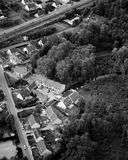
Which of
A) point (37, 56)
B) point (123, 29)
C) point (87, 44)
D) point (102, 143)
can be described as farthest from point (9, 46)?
point (102, 143)

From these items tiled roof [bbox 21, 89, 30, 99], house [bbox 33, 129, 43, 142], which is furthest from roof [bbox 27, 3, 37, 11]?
house [bbox 33, 129, 43, 142]

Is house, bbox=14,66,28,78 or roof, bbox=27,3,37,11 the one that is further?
roof, bbox=27,3,37,11

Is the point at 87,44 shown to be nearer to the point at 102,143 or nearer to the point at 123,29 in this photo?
the point at 123,29

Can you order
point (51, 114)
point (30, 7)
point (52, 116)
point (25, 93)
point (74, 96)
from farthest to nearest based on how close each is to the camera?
point (30, 7) < point (25, 93) < point (74, 96) < point (51, 114) < point (52, 116)

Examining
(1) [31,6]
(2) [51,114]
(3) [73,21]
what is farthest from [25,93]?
(1) [31,6]

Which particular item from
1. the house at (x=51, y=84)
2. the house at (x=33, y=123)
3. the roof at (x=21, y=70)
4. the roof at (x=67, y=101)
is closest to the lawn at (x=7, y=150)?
the house at (x=33, y=123)

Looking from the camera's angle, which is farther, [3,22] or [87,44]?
[3,22]

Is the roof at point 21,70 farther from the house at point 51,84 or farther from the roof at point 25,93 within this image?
the roof at point 25,93

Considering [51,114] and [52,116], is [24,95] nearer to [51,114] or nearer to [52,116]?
[51,114]

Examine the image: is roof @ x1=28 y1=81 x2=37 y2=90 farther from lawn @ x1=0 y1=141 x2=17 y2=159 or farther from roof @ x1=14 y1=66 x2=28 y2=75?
lawn @ x1=0 y1=141 x2=17 y2=159
